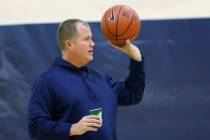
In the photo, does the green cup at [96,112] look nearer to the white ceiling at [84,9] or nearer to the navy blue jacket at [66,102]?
the navy blue jacket at [66,102]

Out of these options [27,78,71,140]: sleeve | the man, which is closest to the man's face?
the man

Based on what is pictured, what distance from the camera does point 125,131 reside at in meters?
3.38

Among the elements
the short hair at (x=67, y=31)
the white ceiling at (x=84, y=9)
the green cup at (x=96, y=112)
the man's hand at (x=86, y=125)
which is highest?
the short hair at (x=67, y=31)

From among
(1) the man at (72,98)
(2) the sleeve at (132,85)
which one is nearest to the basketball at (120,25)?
(2) the sleeve at (132,85)

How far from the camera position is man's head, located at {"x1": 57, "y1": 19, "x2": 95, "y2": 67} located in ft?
7.26

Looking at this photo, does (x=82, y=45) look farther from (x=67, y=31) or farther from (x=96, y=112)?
(x=96, y=112)

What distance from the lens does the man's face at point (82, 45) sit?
87.0 inches

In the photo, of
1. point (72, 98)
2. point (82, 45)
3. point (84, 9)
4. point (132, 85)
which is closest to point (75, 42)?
point (82, 45)

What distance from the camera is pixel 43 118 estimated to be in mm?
2037

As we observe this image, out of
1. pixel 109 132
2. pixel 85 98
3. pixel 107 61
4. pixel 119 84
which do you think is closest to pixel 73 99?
pixel 85 98

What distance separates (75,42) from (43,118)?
0.38m

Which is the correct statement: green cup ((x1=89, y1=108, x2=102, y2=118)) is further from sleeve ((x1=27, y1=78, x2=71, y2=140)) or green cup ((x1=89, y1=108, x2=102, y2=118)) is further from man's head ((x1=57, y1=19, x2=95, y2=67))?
man's head ((x1=57, y1=19, x2=95, y2=67))

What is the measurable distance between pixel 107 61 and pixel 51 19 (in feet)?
1.52

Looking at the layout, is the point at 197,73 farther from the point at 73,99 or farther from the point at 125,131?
the point at 73,99
